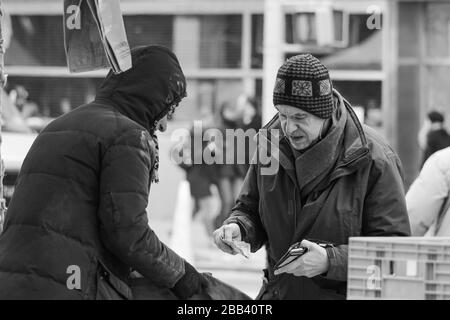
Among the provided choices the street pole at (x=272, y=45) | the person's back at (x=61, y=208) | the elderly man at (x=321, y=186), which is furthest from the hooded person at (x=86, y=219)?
Answer: the street pole at (x=272, y=45)

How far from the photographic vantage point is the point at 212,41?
17.4 meters

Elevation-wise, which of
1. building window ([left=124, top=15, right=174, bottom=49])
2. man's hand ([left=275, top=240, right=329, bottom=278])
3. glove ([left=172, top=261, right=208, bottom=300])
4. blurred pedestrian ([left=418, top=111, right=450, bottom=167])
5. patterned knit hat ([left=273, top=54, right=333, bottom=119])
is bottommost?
blurred pedestrian ([left=418, top=111, right=450, bottom=167])

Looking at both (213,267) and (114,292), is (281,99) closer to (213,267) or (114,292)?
(114,292)

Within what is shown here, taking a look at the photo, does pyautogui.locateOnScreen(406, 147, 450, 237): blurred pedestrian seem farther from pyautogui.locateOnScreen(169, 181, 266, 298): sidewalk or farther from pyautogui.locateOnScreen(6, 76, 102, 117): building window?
pyautogui.locateOnScreen(6, 76, 102, 117): building window

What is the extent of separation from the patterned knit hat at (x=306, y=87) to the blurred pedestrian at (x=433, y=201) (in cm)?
104

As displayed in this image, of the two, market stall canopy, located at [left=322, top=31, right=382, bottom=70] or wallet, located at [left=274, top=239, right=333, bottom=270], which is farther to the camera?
market stall canopy, located at [left=322, top=31, right=382, bottom=70]

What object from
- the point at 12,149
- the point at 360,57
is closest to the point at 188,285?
the point at 12,149

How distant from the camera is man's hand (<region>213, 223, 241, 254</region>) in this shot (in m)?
4.46

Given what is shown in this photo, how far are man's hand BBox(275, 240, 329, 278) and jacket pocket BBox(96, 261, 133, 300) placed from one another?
61 cm

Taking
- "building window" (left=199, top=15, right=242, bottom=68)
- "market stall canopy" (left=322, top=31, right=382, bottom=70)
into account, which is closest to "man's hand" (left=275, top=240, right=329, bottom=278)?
"market stall canopy" (left=322, top=31, right=382, bottom=70)

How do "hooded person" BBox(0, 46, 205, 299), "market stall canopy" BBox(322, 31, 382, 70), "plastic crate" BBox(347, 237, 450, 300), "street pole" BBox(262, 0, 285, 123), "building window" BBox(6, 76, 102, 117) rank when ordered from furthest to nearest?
1. "building window" BBox(6, 76, 102, 117)
2. "market stall canopy" BBox(322, 31, 382, 70)
3. "street pole" BBox(262, 0, 285, 123)
4. "hooded person" BBox(0, 46, 205, 299)
5. "plastic crate" BBox(347, 237, 450, 300)

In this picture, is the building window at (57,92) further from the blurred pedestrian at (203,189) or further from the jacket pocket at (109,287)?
the jacket pocket at (109,287)

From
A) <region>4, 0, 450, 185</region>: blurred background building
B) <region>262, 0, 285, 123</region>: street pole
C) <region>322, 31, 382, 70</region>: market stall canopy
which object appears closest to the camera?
<region>262, 0, 285, 123</region>: street pole
